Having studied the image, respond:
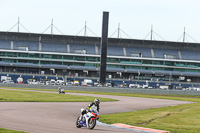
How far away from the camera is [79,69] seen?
13275 cm

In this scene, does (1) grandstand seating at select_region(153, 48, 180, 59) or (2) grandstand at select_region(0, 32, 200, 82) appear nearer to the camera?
(2) grandstand at select_region(0, 32, 200, 82)

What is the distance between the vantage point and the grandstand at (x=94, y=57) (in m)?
131

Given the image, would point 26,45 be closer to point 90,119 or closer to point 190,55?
point 190,55

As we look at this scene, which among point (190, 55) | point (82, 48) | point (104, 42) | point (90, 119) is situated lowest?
point (90, 119)

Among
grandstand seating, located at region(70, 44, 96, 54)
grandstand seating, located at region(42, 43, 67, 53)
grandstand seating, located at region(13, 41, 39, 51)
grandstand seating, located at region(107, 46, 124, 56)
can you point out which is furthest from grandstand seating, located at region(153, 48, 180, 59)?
grandstand seating, located at region(13, 41, 39, 51)

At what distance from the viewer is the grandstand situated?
131250 mm

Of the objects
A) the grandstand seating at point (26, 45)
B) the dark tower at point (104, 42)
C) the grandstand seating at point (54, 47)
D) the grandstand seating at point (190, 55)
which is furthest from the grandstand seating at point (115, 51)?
the dark tower at point (104, 42)

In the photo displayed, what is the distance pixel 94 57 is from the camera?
13350 centimetres

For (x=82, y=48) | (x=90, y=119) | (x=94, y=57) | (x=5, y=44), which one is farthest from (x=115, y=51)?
(x=90, y=119)

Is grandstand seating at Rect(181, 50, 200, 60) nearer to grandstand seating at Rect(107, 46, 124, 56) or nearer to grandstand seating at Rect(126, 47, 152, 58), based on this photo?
grandstand seating at Rect(126, 47, 152, 58)

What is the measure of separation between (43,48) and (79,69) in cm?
1460

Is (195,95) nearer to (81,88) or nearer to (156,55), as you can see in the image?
(81,88)

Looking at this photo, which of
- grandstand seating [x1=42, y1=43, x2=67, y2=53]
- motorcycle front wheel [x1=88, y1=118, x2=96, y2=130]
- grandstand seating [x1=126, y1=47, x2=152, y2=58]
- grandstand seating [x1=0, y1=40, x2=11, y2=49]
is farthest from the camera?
grandstand seating [x1=126, y1=47, x2=152, y2=58]

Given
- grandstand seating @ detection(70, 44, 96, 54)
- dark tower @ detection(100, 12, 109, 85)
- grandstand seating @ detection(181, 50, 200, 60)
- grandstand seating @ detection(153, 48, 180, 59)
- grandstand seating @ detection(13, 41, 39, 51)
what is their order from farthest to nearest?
grandstand seating @ detection(181, 50, 200, 60), grandstand seating @ detection(153, 48, 180, 59), grandstand seating @ detection(70, 44, 96, 54), grandstand seating @ detection(13, 41, 39, 51), dark tower @ detection(100, 12, 109, 85)
